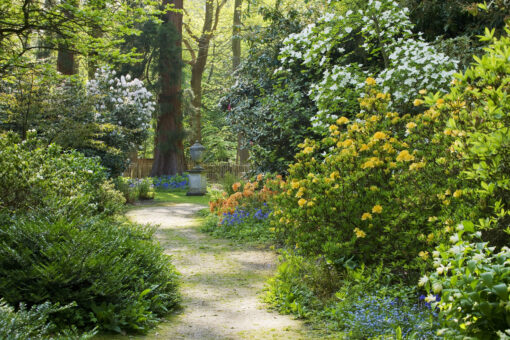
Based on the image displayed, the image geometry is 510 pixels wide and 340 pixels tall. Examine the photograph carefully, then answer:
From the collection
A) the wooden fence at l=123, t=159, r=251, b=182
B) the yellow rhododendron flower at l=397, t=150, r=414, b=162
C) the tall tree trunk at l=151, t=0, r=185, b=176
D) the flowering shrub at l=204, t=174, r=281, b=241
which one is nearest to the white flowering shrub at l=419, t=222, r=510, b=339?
the yellow rhododendron flower at l=397, t=150, r=414, b=162

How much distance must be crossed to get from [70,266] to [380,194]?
3.00 m

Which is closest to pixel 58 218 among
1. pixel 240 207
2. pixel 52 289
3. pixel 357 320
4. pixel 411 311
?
pixel 52 289

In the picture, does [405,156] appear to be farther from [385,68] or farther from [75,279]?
[385,68]

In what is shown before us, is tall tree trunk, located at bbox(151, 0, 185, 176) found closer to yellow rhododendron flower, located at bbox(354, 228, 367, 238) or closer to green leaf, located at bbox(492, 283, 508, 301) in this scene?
yellow rhododendron flower, located at bbox(354, 228, 367, 238)

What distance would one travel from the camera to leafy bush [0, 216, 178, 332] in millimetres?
3516

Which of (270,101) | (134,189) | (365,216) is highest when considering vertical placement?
(270,101)

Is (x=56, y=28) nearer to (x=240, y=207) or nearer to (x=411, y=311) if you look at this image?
(x=240, y=207)

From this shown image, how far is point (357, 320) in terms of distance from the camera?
355 centimetres

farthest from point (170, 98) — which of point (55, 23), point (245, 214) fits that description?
point (55, 23)

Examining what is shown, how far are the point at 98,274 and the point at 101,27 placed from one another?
4841mm

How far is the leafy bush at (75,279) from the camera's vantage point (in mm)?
3516

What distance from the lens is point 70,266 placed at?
3557 millimetres

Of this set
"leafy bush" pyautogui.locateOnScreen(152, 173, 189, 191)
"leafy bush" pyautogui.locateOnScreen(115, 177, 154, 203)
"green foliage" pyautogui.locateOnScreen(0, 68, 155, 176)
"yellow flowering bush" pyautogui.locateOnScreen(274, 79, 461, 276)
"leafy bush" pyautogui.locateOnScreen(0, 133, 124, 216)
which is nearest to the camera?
"yellow flowering bush" pyautogui.locateOnScreen(274, 79, 461, 276)

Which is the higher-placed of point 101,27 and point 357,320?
point 101,27
